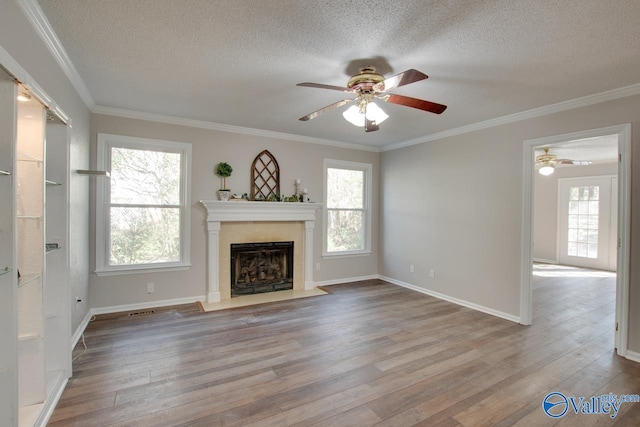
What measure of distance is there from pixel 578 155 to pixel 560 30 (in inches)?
225

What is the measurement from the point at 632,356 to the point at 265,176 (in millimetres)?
4640

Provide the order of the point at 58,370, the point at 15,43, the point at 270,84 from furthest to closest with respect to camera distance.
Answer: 1. the point at 270,84
2. the point at 58,370
3. the point at 15,43

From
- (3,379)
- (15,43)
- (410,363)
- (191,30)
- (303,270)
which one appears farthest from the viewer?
(303,270)

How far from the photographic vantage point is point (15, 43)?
167 cm

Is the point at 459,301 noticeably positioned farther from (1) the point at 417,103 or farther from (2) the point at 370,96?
(2) the point at 370,96

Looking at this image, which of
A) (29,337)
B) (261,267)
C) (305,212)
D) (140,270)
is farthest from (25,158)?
(305,212)

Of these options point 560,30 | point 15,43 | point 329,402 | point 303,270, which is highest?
point 560,30

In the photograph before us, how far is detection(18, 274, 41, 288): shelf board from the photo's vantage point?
183 centimetres

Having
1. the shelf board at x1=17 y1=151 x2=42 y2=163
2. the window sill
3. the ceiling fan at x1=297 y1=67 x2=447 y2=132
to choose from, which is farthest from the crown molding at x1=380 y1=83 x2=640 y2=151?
the shelf board at x1=17 y1=151 x2=42 y2=163

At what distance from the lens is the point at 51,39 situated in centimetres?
210

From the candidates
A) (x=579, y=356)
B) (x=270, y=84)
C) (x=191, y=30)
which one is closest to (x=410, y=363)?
(x=579, y=356)

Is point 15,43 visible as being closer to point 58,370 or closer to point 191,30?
point 191,30

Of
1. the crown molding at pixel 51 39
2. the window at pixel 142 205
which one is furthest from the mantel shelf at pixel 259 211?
the crown molding at pixel 51 39

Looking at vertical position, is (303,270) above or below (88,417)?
above
